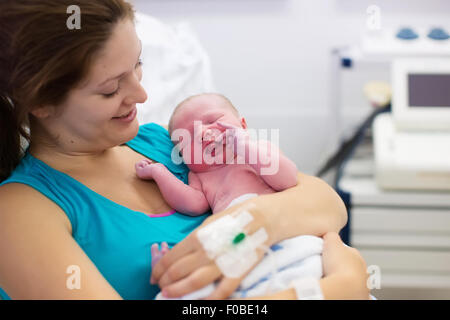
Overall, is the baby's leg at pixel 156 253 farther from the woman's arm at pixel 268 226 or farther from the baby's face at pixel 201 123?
the baby's face at pixel 201 123

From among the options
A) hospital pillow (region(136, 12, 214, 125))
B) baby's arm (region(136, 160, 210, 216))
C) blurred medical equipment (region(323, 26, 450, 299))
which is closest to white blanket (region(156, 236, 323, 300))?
baby's arm (region(136, 160, 210, 216))

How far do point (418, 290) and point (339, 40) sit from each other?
1266 millimetres

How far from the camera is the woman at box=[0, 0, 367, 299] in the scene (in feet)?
2.81

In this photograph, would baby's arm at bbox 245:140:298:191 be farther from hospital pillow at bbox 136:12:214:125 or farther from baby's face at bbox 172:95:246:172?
hospital pillow at bbox 136:12:214:125

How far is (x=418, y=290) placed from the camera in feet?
6.51

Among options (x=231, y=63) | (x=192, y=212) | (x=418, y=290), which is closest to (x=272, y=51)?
(x=231, y=63)

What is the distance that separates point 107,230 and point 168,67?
1.14 meters

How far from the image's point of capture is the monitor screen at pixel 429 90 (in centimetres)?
183

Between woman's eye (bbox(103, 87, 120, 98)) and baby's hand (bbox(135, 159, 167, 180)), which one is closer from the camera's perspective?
woman's eye (bbox(103, 87, 120, 98))

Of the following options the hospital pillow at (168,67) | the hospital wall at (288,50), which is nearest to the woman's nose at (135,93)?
the hospital pillow at (168,67)

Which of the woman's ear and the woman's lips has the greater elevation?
the woman's ear

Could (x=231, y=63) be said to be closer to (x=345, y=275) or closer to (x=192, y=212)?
(x=192, y=212)

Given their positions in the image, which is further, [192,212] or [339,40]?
[339,40]

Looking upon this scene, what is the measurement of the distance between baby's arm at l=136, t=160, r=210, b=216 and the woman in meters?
0.03
